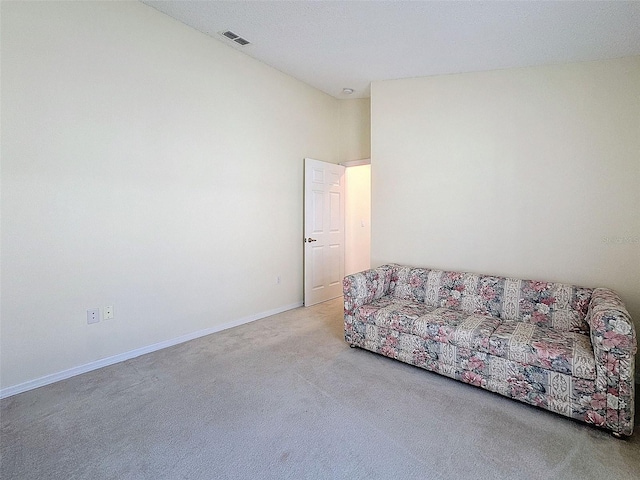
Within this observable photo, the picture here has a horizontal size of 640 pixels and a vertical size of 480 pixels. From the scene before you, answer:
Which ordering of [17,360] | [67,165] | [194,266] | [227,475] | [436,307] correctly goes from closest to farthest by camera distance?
[227,475] < [17,360] < [67,165] < [436,307] < [194,266]

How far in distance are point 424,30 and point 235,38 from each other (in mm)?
1726

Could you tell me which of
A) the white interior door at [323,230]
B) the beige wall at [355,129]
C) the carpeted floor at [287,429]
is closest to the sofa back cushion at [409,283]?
the carpeted floor at [287,429]

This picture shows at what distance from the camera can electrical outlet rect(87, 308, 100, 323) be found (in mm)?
2584

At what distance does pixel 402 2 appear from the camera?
7.76 ft

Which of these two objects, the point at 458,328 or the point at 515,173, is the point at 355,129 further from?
the point at 458,328

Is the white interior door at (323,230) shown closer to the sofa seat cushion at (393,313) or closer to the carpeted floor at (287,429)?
the sofa seat cushion at (393,313)

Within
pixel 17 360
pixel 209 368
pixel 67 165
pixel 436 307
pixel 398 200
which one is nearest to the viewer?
pixel 17 360

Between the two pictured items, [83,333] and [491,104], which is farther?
[491,104]

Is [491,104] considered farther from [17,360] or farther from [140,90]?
[17,360]

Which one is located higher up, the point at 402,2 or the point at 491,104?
the point at 402,2

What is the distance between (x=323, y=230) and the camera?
14.8 feet

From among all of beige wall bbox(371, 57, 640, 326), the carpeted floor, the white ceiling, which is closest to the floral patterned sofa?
the carpeted floor

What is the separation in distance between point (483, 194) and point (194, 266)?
115 inches

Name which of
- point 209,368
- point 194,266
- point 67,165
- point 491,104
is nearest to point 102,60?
point 67,165
